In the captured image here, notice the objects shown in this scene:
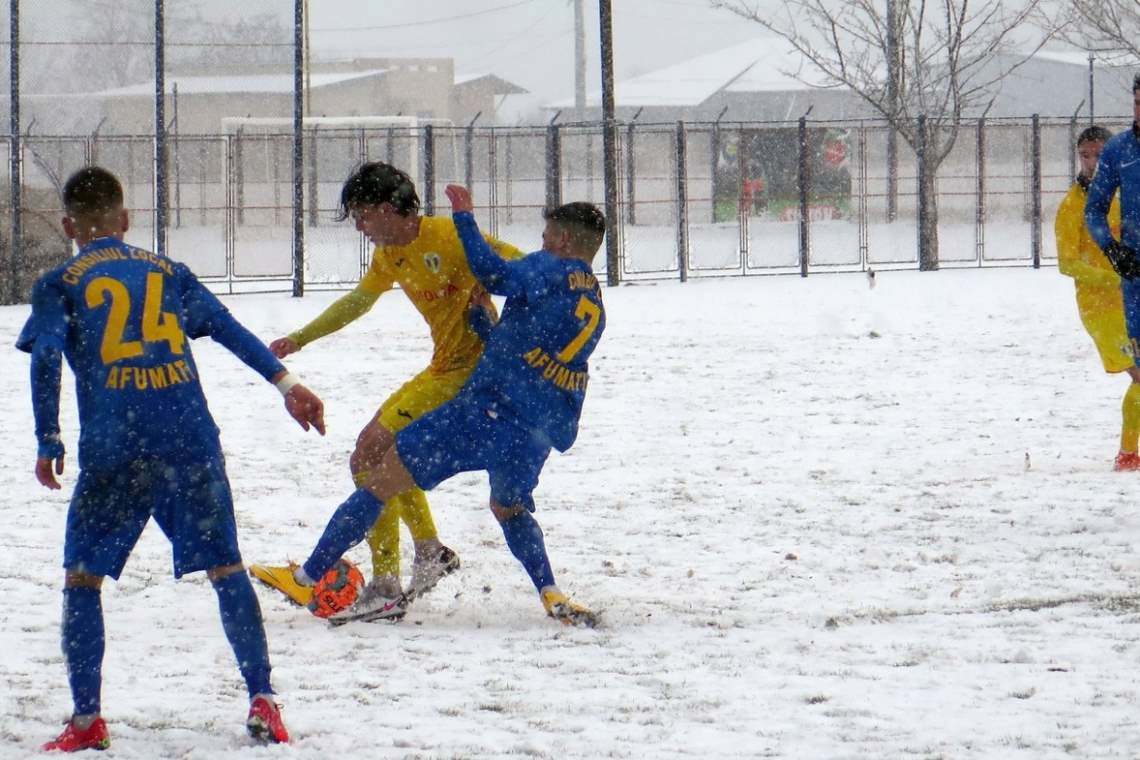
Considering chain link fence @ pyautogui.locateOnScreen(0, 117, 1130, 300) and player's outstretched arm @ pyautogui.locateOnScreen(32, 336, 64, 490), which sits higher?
chain link fence @ pyautogui.locateOnScreen(0, 117, 1130, 300)

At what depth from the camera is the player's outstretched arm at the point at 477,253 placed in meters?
5.60

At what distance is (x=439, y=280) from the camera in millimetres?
5980

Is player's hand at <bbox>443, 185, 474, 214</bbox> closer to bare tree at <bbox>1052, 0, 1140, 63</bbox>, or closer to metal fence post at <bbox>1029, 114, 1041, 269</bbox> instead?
metal fence post at <bbox>1029, 114, 1041, 269</bbox>

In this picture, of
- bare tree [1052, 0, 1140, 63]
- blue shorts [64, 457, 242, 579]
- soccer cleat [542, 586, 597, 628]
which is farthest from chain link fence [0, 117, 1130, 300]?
blue shorts [64, 457, 242, 579]

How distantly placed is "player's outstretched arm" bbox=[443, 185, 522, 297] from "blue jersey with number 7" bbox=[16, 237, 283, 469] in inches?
52.6

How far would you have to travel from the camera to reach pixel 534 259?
19.0ft

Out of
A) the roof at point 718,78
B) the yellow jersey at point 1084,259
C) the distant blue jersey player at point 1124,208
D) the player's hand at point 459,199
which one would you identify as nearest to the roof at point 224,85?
the roof at point 718,78

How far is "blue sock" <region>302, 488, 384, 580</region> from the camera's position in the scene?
5742mm

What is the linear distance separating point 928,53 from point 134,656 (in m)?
26.1

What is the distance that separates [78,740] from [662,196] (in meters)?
43.7

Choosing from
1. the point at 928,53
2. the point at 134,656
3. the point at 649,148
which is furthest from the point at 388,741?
the point at 649,148

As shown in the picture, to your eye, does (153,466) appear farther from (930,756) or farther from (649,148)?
(649,148)

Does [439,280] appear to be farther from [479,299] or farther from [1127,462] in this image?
[1127,462]

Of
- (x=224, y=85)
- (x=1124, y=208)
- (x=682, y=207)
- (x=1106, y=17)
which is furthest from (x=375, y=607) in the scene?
(x=224, y=85)
